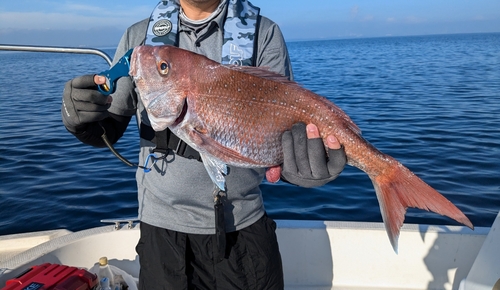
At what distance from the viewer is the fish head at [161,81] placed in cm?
217

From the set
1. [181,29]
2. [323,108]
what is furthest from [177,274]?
[181,29]

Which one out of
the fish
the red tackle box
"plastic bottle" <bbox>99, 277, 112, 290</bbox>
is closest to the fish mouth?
the fish

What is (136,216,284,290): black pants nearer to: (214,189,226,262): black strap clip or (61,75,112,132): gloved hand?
(214,189,226,262): black strap clip

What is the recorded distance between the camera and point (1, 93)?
20.7 metres

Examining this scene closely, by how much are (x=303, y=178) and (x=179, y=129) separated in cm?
77

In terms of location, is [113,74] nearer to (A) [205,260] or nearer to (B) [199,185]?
(B) [199,185]

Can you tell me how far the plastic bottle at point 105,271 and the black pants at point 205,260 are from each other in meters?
1.03

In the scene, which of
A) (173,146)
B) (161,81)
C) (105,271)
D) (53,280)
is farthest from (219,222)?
(105,271)

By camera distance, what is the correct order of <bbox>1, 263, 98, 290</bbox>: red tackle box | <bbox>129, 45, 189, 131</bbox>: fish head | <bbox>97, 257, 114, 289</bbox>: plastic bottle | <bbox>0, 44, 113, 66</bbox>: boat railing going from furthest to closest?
<bbox>97, 257, 114, 289</bbox>: plastic bottle
<bbox>0, 44, 113, 66</bbox>: boat railing
<bbox>1, 263, 98, 290</bbox>: red tackle box
<bbox>129, 45, 189, 131</bbox>: fish head

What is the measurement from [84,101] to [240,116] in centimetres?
84

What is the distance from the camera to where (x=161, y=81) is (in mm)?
2182

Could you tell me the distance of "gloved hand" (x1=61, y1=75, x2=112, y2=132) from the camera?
7.14ft

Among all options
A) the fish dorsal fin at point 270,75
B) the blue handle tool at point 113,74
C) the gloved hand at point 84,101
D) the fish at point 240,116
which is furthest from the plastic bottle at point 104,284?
the fish dorsal fin at point 270,75

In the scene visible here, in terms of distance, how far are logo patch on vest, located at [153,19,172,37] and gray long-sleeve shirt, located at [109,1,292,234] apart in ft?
0.39
